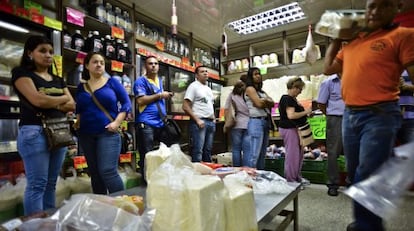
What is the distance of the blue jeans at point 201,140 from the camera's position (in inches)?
105

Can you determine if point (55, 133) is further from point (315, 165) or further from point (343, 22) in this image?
point (315, 165)

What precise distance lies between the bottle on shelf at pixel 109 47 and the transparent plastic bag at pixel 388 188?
2.53 meters

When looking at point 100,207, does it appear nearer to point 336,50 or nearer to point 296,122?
point 336,50

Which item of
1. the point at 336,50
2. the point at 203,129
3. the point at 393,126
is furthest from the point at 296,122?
the point at 393,126

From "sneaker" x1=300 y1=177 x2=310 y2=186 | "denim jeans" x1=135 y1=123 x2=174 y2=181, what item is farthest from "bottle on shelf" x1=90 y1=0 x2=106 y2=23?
"sneaker" x1=300 y1=177 x2=310 y2=186

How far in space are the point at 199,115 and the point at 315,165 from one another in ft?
4.88

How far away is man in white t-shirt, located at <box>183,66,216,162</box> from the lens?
268 centimetres

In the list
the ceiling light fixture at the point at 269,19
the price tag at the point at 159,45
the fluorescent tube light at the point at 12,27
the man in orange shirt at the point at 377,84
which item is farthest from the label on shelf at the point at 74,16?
the man in orange shirt at the point at 377,84

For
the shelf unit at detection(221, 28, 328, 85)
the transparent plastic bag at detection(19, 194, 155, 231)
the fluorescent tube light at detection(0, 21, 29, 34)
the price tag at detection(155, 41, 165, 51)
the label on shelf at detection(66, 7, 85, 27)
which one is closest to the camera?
the transparent plastic bag at detection(19, 194, 155, 231)

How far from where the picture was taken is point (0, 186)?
188 cm

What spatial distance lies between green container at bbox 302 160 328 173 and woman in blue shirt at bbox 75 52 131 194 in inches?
88.5

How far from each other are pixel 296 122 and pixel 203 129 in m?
0.94

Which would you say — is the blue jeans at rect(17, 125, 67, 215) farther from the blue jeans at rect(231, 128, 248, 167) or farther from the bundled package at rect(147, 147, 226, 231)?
the blue jeans at rect(231, 128, 248, 167)

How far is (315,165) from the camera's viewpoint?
3004 mm
